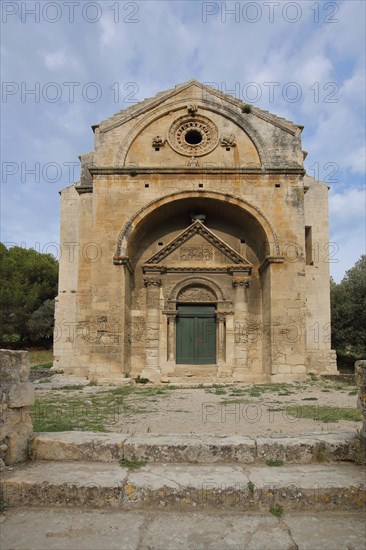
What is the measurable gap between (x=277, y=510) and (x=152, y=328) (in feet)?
40.9

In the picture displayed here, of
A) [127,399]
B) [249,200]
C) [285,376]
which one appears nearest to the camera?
[127,399]

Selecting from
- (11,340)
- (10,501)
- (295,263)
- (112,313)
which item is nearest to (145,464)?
(10,501)

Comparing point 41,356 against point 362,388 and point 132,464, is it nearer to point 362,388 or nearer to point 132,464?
point 132,464

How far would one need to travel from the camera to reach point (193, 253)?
56.1 ft

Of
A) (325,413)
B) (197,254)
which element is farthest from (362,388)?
(197,254)

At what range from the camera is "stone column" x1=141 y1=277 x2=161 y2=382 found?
51.5 feet

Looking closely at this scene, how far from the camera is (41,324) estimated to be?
100ft

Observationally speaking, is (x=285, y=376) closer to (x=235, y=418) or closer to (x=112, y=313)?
(x=112, y=313)

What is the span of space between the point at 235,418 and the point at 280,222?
368 inches

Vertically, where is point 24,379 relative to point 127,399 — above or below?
above

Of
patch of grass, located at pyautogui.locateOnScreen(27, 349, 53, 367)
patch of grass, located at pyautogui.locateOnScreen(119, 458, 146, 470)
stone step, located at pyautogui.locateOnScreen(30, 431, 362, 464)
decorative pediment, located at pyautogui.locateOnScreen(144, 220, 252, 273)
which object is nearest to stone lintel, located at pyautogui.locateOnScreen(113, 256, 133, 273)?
decorative pediment, located at pyautogui.locateOnScreen(144, 220, 252, 273)

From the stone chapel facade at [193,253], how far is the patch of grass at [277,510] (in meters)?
10.9

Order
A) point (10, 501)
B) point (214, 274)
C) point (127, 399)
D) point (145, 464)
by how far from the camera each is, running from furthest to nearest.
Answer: point (214, 274), point (127, 399), point (145, 464), point (10, 501)

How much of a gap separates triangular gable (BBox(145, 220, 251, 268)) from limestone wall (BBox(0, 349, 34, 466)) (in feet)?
39.0
